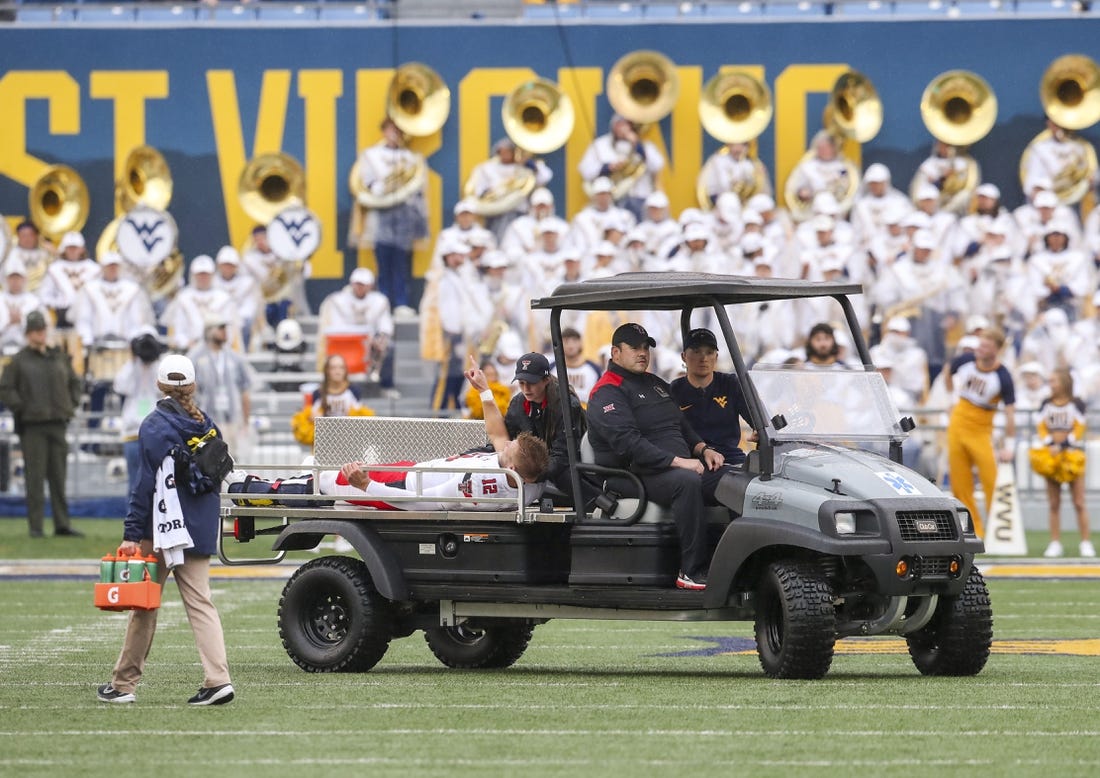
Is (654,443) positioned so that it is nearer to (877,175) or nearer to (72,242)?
(877,175)

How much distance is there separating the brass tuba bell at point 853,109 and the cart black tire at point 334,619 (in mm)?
19908

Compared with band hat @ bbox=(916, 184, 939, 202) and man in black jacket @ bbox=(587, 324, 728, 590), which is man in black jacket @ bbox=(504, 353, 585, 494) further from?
band hat @ bbox=(916, 184, 939, 202)

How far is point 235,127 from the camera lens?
3192 cm

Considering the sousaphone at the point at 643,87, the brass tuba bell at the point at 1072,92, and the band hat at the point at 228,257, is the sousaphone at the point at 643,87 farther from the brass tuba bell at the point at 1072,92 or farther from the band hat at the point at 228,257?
the brass tuba bell at the point at 1072,92

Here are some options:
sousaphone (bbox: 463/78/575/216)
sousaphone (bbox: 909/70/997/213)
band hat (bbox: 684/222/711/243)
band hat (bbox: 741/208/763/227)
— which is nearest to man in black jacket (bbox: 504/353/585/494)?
band hat (bbox: 684/222/711/243)

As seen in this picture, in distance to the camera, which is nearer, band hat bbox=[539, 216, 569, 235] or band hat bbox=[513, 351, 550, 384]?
band hat bbox=[513, 351, 550, 384]

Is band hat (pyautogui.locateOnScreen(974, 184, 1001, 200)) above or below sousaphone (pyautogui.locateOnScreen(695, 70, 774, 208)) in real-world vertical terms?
below

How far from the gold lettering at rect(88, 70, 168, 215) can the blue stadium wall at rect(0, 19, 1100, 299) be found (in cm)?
2

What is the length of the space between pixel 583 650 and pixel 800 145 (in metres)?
18.9

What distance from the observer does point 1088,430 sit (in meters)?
23.4

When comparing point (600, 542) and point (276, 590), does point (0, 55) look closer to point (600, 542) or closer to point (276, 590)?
point (276, 590)

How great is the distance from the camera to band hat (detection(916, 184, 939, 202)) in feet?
96.2

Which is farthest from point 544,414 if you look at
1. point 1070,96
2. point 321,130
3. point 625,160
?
point 1070,96

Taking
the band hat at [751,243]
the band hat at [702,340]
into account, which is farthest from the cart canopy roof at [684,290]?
the band hat at [751,243]
